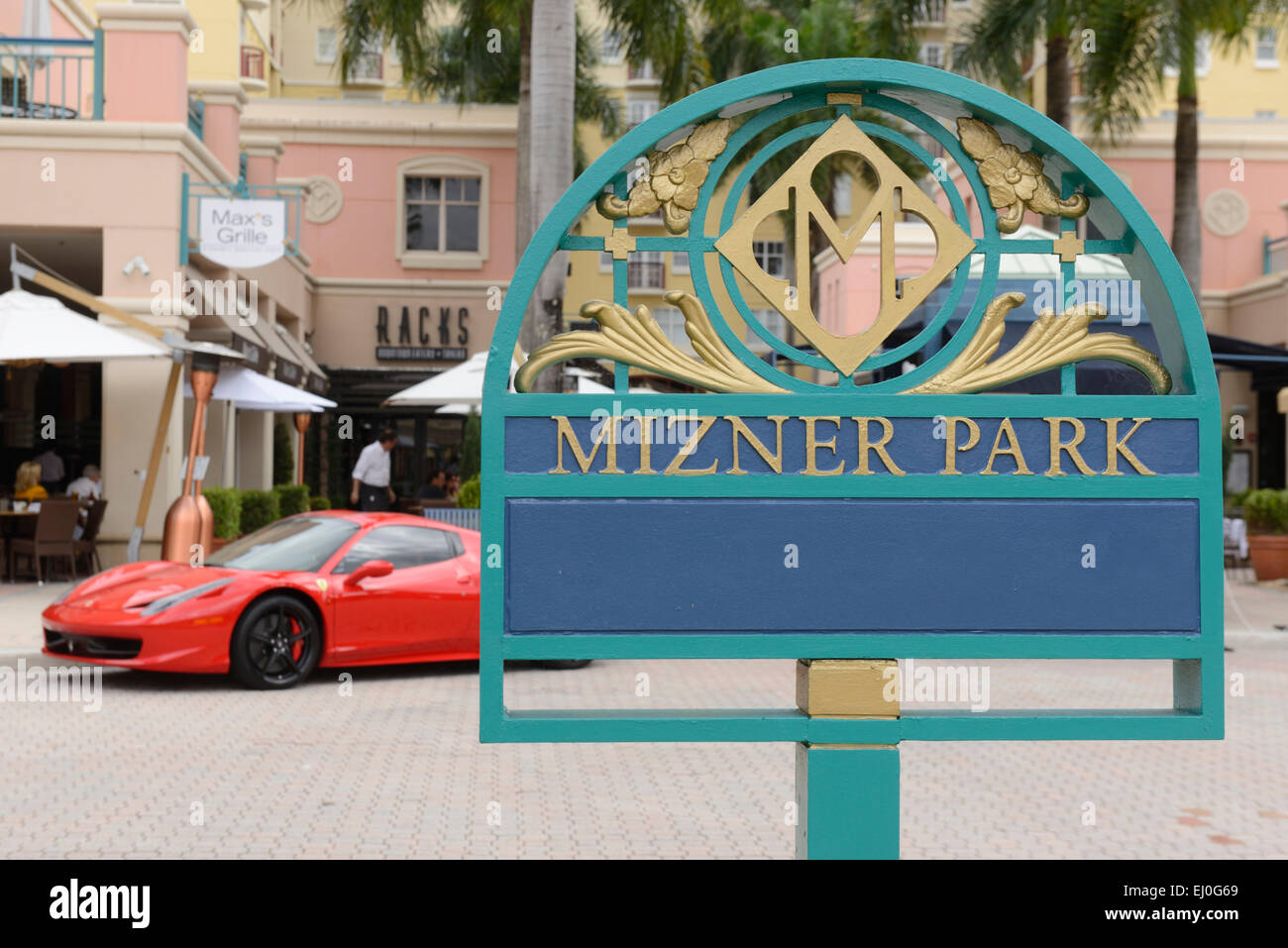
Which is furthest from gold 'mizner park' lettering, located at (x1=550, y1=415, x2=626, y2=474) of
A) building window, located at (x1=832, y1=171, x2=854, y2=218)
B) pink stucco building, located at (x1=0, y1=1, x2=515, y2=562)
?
building window, located at (x1=832, y1=171, x2=854, y2=218)

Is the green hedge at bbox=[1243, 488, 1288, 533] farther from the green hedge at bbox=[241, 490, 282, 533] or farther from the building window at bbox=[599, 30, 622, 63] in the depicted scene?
the green hedge at bbox=[241, 490, 282, 533]

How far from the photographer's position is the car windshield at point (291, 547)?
11.3 m

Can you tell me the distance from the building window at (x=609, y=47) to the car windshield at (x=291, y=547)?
460 inches

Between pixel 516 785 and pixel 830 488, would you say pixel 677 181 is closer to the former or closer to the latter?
pixel 830 488

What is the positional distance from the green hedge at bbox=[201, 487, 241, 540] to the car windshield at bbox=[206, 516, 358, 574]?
683 cm

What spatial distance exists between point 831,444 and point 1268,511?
21388 mm

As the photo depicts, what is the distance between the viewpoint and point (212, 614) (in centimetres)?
1066

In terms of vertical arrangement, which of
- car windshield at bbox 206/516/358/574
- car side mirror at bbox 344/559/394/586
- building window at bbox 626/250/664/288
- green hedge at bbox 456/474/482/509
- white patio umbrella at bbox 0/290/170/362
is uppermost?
building window at bbox 626/250/664/288

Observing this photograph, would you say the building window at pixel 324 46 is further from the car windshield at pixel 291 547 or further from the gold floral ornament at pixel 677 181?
the gold floral ornament at pixel 677 181

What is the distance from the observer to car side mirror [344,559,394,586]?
37.1 feet

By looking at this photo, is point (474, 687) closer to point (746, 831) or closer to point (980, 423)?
point (746, 831)

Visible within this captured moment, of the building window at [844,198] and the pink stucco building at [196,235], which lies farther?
the building window at [844,198]

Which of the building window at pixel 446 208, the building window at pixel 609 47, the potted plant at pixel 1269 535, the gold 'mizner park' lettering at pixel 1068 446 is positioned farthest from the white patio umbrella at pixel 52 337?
the building window at pixel 446 208

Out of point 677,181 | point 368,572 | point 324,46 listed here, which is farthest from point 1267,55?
point 677,181
